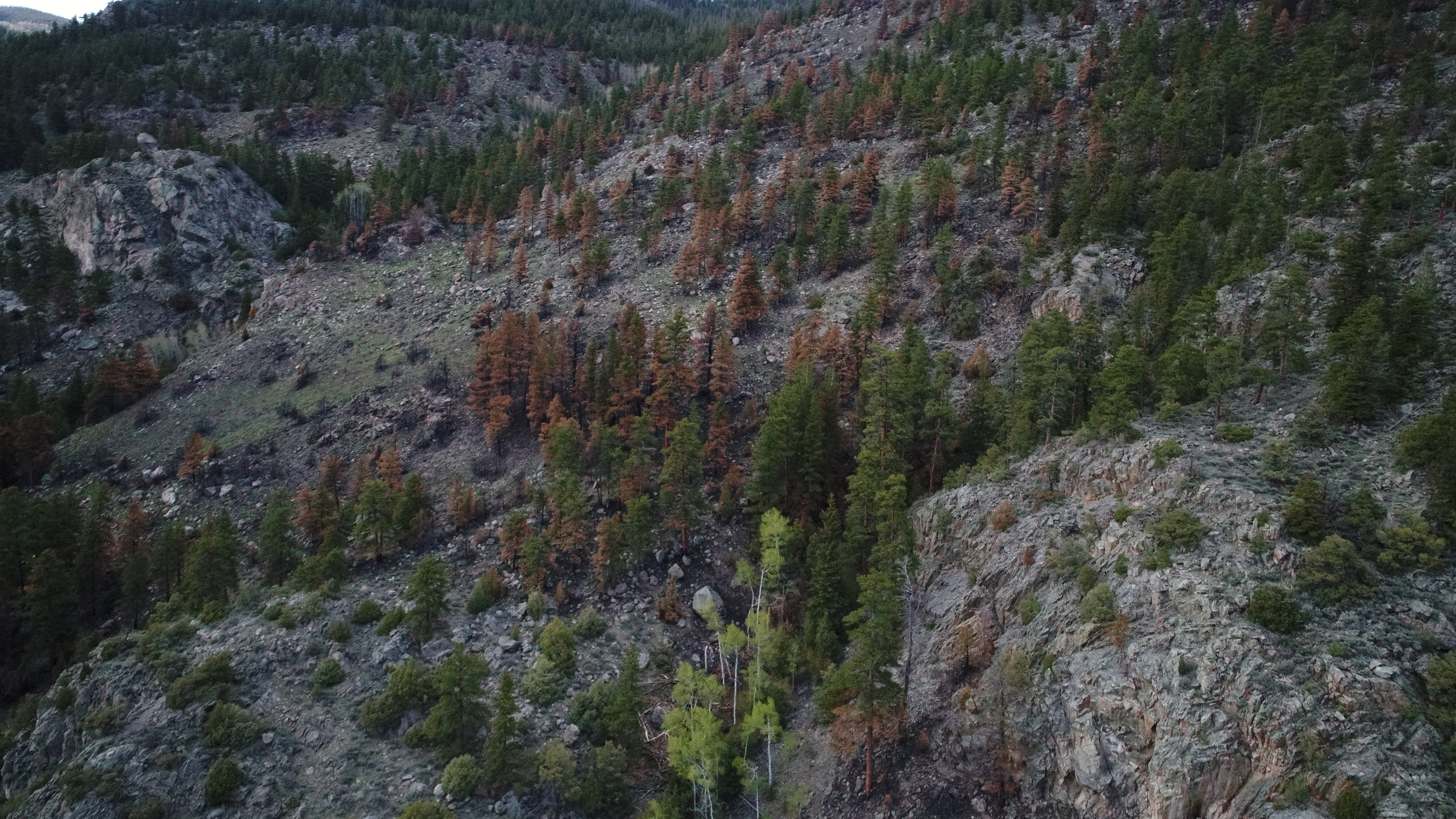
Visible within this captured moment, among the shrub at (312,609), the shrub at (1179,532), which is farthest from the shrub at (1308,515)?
the shrub at (312,609)

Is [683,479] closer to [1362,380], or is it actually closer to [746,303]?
[746,303]

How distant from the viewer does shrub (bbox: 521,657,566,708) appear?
1928 inches

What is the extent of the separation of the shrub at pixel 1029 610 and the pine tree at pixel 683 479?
86.9 ft

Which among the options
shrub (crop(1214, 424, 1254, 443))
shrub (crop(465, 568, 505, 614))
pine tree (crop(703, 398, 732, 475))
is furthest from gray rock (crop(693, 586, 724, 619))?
shrub (crop(1214, 424, 1254, 443))

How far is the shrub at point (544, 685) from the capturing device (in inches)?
1928

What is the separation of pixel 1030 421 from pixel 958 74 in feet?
252

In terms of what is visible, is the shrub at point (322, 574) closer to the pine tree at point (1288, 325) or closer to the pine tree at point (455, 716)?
the pine tree at point (455, 716)

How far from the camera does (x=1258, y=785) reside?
2688 centimetres

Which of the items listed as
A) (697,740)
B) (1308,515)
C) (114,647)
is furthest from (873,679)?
(114,647)

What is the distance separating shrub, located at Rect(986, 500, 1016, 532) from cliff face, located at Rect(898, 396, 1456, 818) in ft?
0.51

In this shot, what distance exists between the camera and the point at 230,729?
4503 centimetres

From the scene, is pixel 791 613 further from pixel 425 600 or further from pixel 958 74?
pixel 958 74

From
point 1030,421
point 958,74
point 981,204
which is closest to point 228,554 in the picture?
point 1030,421

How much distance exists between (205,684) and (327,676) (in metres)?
6.61
